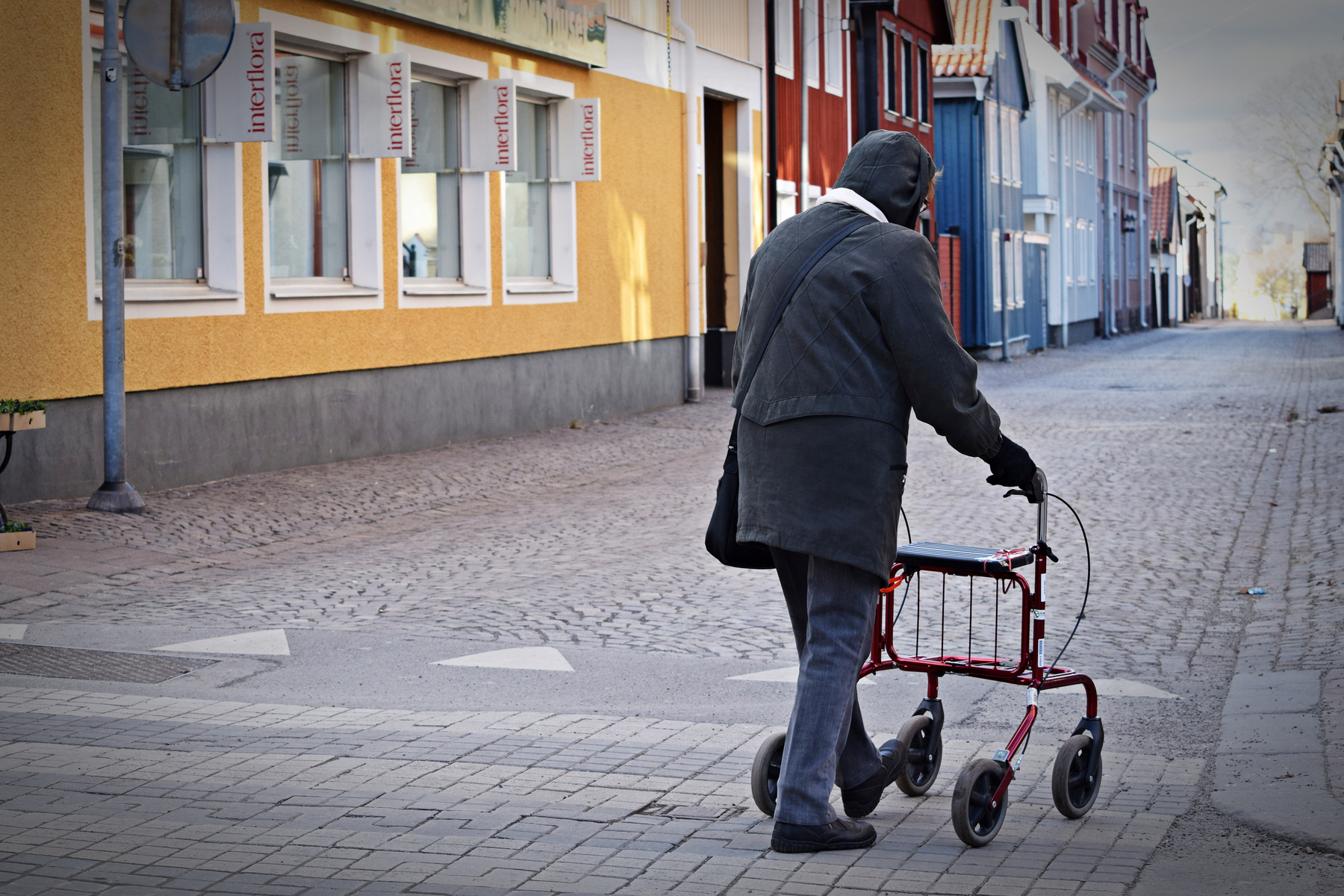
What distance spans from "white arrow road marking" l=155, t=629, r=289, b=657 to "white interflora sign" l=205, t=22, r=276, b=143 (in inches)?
255

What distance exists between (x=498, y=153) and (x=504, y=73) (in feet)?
3.93

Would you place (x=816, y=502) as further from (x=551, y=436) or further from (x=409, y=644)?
(x=551, y=436)

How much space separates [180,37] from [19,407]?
2.83 meters

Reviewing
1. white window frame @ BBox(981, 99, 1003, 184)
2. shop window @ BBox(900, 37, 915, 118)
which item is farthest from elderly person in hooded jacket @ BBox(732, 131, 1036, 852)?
white window frame @ BBox(981, 99, 1003, 184)

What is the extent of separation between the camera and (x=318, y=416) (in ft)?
46.2

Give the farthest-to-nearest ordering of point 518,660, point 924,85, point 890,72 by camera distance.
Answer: point 924,85 < point 890,72 < point 518,660

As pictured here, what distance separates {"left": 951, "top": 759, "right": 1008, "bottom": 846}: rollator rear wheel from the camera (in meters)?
4.11

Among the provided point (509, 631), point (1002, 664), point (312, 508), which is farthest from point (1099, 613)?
point (312, 508)

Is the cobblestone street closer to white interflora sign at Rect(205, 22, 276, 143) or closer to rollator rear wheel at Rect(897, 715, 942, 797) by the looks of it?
rollator rear wheel at Rect(897, 715, 942, 797)

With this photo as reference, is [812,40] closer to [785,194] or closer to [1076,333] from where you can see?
[785,194]

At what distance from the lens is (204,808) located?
14.9 ft

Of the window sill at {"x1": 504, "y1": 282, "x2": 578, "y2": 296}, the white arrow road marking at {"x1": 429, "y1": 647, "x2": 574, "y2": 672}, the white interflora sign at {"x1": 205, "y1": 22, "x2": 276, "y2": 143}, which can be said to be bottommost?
the white arrow road marking at {"x1": 429, "y1": 647, "x2": 574, "y2": 672}

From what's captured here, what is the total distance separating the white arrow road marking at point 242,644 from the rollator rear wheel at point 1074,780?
355 cm

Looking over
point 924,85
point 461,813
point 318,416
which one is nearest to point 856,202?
point 461,813
